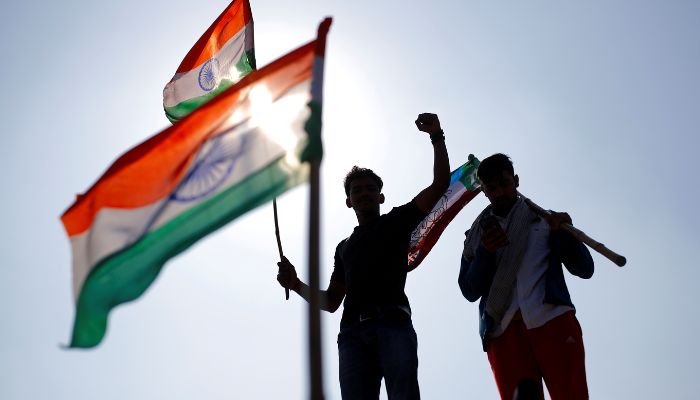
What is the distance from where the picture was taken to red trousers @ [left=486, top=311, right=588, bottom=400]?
17.2 ft

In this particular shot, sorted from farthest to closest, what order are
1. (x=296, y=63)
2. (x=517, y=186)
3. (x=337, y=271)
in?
(x=337, y=271) → (x=517, y=186) → (x=296, y=63)

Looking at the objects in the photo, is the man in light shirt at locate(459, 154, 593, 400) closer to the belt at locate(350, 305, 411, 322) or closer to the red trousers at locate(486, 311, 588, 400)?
the red trousers at locate(486, 311, 588, 400)

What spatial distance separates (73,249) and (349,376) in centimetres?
197

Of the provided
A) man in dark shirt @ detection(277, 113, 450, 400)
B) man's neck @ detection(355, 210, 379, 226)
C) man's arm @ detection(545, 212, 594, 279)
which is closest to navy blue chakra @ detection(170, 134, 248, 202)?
man in dark shirt @ detection(277, 113, 450, 400)

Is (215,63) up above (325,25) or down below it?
above

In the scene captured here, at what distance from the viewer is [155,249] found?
4926 millimetres

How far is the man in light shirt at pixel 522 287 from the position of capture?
5.34 metres

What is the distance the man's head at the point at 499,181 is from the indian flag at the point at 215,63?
296 cm

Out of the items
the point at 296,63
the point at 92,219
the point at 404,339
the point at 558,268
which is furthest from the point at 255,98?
the point at 558,268

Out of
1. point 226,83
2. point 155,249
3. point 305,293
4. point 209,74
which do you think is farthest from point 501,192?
point 209,74

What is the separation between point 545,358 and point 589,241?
80 cm

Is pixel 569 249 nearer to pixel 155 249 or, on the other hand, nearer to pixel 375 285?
pixel 375 285

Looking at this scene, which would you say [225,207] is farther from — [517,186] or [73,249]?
[517,186]

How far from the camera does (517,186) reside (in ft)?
20.6
